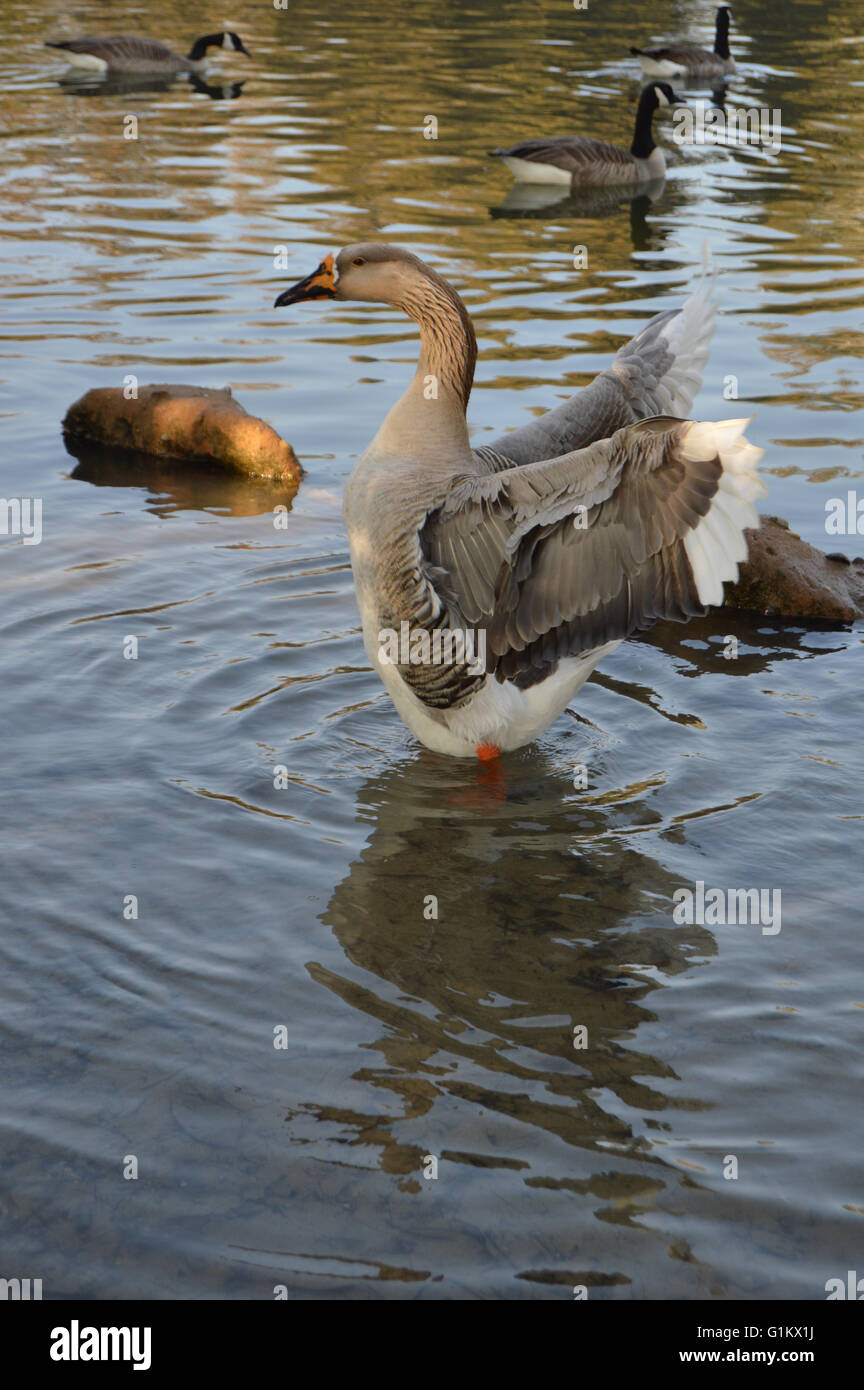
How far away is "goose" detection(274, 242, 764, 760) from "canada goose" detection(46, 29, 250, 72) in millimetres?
21035

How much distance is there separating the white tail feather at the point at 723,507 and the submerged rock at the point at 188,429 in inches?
216

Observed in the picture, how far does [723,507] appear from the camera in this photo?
5711 mm

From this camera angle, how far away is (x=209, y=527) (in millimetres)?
10000

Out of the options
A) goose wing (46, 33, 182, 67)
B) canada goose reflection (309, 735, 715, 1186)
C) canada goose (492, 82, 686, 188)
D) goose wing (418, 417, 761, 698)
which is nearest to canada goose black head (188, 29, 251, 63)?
goose wing (46, 33, 182, 67)

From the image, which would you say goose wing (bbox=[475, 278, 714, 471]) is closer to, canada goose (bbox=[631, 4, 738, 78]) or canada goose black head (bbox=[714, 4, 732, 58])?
canada goose (bbox=[631, 4, 738, 78])

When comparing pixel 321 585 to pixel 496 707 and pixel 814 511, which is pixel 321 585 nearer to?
pixel 496 707

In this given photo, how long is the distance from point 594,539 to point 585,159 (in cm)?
1445

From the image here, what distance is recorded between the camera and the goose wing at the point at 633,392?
24.3 feet

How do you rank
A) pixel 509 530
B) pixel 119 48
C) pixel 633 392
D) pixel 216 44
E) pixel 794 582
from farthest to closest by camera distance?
pixel 216 44, pixel 119 48, pixel 794 582, pixel 633 392, pixel 509 530

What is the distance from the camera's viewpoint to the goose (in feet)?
19.0

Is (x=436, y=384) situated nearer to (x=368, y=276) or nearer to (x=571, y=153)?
(x=368, y=276)
